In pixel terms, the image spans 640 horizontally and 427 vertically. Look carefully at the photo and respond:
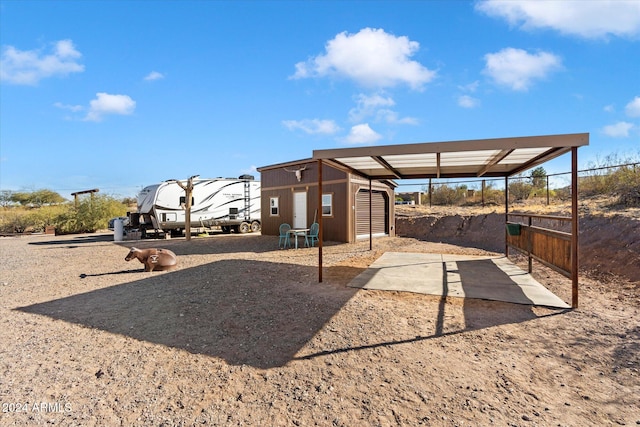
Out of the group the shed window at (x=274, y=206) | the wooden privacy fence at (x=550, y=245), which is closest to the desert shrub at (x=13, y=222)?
the shed window at (x=274, y=206)

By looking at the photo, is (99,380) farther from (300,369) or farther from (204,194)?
(204,194)

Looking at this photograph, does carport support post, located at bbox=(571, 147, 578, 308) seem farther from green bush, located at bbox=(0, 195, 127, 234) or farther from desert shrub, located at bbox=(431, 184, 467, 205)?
green bush, located at bbox=(0, 195, 127, 234)

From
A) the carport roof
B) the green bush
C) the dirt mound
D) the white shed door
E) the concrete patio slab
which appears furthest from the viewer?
the green bush

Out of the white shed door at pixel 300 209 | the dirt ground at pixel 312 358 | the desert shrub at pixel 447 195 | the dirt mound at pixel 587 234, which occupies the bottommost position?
the dirt ground at pixel 312 358

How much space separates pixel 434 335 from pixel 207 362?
7.63 feet

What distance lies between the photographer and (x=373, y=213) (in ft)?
43.3

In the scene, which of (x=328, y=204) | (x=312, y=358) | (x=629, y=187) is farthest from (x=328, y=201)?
(x=312, y=358)

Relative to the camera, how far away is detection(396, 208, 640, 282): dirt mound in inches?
248

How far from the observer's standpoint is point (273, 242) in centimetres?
1249

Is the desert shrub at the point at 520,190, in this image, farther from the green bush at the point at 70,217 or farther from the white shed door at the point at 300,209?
the green bush at the point at 70,217

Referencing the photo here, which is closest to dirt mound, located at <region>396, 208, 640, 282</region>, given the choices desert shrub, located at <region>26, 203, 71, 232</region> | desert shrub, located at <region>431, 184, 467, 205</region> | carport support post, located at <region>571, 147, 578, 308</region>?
carport support post, located at <region>571, 147, 578, 308</region>

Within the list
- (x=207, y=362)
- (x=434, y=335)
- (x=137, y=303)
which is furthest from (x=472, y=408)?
(x=137, y=303)

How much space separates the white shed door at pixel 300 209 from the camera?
13.1 metres

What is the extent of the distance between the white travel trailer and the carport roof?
9557mm
